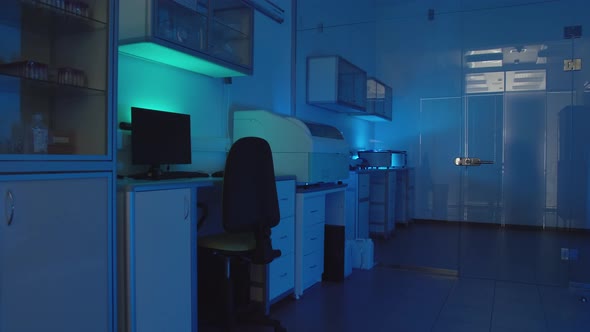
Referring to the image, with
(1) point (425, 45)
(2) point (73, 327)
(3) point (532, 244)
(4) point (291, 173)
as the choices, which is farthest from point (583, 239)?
(2) point (73, 327)

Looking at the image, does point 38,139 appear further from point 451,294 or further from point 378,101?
point 378,101

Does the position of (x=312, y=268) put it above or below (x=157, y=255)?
below

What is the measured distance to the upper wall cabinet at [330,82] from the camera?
4918mm

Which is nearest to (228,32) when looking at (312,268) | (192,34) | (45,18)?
(192,34)

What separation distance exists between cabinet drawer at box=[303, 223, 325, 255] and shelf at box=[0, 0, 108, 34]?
2143 mm

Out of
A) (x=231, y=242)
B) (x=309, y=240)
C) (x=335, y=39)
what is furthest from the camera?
(x=335, y=39)

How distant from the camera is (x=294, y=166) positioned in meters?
3.60

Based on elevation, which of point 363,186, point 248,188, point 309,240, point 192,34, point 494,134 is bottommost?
point 309,240

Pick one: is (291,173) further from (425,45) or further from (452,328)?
(425,45)

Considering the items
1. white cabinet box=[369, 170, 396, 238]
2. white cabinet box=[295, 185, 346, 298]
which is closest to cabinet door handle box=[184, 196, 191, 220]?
white cabinet box=[295, 185, 346, 298]

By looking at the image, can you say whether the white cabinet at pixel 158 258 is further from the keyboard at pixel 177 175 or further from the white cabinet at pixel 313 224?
the white cabinet at pixel 313 224

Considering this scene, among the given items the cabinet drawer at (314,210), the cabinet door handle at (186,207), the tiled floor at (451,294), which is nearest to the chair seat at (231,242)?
the cabinet door handle at (186,207)

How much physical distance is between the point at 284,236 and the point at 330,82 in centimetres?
223

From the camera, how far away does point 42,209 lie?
1780mm
